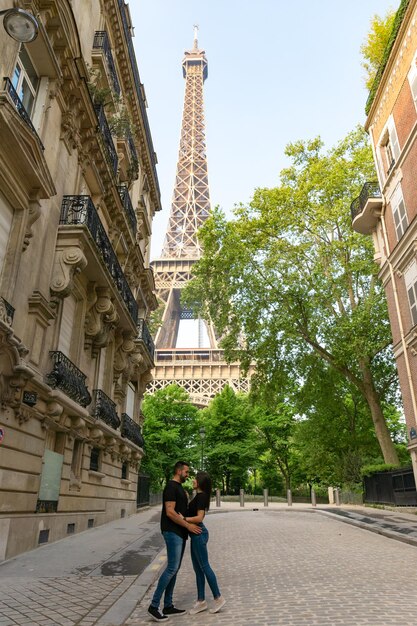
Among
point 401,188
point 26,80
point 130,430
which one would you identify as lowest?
point 130,430

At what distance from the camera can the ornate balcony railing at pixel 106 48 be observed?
16733 millimetres

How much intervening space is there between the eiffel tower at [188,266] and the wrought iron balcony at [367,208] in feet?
67.2

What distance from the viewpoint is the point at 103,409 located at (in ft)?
52.1

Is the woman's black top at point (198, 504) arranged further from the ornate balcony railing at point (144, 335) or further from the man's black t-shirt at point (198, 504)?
the ornate balcony railing at point (144, 335)

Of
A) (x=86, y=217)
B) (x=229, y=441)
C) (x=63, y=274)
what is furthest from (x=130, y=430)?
(x=229, y=441)

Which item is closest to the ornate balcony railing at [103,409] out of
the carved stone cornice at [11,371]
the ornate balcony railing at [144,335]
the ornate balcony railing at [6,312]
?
the ornate balcony railing at [144,335]

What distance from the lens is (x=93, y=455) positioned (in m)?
16.1

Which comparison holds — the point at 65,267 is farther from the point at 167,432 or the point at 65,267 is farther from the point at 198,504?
the point at 167,432

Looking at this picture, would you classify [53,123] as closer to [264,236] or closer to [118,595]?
[118,595]

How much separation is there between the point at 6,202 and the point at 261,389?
22.2m

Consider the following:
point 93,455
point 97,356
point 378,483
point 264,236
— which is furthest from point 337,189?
point 93,455

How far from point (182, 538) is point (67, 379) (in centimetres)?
721

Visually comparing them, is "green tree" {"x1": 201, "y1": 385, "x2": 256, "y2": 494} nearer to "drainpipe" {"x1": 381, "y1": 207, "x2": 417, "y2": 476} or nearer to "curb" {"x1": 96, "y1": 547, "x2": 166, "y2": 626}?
"drainpipe" {"x1": 381, "y1": 207, "x2": 417, "y2": 476}

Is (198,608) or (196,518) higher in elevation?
(196,518)
